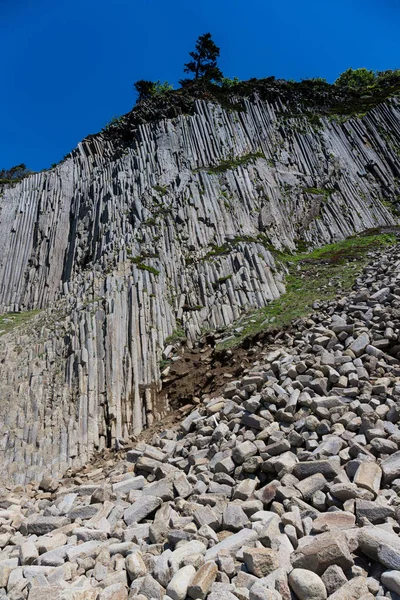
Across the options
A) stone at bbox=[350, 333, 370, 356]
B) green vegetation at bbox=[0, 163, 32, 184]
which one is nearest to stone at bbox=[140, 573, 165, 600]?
stone at bbox=[350, 333, 370, 356]

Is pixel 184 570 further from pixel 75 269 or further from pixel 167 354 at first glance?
pixel 75 269

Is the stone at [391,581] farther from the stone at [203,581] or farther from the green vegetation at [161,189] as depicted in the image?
the green vegetation at [161,189]

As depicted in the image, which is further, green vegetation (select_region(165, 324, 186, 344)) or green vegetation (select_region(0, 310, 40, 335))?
green vegetation (select_region(0, 310, 40, 335))

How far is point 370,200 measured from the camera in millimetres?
29047

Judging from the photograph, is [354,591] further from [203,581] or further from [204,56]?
[204,56]

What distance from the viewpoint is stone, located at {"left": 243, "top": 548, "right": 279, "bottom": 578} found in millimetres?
4121

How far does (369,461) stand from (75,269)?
→ 2392 centimetres

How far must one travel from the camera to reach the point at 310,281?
17.6 meters

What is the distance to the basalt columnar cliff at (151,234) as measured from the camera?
13062 mm

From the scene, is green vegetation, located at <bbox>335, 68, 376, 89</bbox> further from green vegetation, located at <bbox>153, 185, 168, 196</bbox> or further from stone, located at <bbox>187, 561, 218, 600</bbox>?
stone, located at <bbox>187, 561, 218, 600</bbox>

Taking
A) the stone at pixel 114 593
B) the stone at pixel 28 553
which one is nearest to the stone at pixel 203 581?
the stone at pixel 114 593

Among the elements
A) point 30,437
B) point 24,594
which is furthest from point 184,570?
point 30,437

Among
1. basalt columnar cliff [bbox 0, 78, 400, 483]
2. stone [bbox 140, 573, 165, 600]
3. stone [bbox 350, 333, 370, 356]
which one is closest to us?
stone [bbox 140, 573, 165, 600]

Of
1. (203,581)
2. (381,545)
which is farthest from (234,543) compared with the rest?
(381,545)
